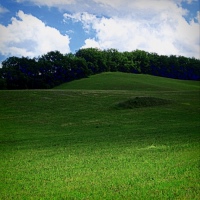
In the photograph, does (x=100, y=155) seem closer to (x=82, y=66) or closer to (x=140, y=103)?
(x=140, y=103)

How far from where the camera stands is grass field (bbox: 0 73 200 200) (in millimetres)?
13812

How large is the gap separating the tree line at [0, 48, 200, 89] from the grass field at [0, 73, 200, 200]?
69.5 m

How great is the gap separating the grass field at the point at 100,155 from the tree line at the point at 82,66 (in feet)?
228

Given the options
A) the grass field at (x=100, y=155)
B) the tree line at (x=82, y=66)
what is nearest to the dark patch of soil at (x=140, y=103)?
the grass field at (x=100, y=155)

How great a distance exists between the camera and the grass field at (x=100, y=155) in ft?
45.3

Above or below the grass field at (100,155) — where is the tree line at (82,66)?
above

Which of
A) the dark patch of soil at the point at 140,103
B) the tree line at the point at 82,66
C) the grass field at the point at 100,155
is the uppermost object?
the tree line at the point at 82,66

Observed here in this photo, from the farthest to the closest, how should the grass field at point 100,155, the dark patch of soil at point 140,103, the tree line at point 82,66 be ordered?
the tree line at point 82,66 → the dark patch of soil at point 140,103 → the grass field at point 100,155

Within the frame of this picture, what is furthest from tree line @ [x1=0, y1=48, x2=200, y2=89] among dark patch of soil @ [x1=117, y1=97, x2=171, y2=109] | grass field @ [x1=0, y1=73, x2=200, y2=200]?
grass field @ [x1=0, y1=73, x2=200, y2=200]

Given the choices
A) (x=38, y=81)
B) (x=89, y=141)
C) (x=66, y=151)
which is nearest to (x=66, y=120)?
(x=89, y=141)

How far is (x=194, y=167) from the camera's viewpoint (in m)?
16.8

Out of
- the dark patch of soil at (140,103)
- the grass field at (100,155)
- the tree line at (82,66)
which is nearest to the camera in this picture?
the grass field at (100,155)

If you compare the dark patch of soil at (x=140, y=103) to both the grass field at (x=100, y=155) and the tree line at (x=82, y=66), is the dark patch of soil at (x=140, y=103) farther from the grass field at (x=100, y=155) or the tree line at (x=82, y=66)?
the tree line at (x=82, y=66)

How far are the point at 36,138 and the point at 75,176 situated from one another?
16013 millimetres
